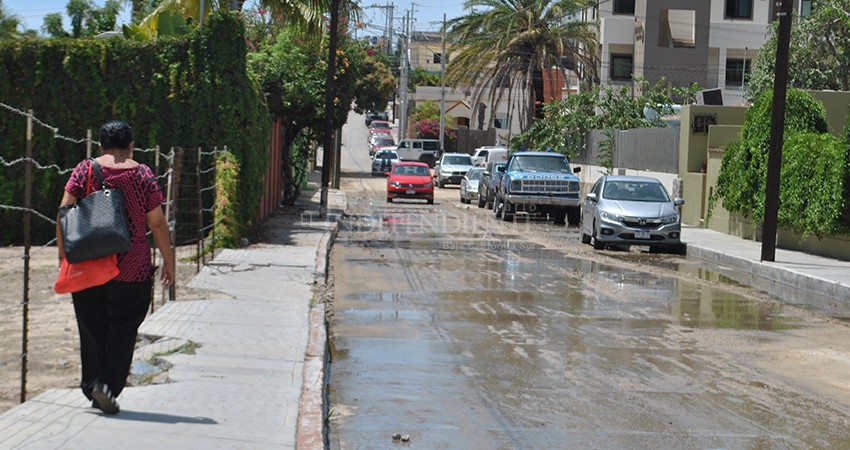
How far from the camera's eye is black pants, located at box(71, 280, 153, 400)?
749cm

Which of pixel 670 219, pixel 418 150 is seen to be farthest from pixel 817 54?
pixel 418 150

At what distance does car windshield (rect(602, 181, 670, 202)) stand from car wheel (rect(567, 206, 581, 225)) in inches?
342

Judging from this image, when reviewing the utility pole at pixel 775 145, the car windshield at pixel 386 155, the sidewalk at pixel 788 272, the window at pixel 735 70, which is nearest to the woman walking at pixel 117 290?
the sidewalk at pixel 788 272

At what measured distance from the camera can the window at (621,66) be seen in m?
61.4

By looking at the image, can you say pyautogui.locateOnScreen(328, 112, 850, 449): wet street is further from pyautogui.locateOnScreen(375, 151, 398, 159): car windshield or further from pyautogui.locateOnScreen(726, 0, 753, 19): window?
pyautogui.locateOnScreen(375, 151, 398, 159): car windshield

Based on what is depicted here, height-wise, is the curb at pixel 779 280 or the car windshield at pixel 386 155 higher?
the car windshield at pixel 386 155

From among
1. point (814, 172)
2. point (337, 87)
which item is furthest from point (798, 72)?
point (814, 172)

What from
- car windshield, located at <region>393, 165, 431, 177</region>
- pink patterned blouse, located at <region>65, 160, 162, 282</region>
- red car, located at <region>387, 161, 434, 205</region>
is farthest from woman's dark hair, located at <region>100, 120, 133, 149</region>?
car windshield, located at <region>393, 165, 431, 177</region>

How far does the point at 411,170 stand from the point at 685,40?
79.6ft

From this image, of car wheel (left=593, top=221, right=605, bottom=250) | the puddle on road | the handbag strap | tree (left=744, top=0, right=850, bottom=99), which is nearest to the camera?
the handbag strap

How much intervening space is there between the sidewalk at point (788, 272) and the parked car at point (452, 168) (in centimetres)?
3406

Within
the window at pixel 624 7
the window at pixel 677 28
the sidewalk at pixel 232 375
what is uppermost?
the window at pixel 624 7

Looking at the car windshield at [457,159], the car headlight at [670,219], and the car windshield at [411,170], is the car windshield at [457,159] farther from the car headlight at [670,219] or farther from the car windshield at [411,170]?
the car headlight at [670,219]

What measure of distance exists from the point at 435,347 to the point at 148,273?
4732 mm
